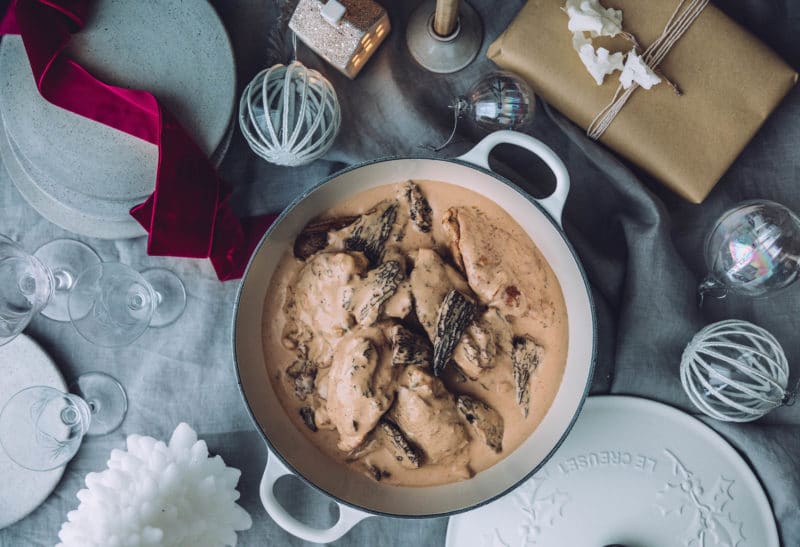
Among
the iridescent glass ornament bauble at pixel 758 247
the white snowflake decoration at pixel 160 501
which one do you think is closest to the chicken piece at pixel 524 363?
the iridescent glass ornament bauble at pixel 758 247

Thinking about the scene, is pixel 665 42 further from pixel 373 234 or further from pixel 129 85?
pixel 129 85

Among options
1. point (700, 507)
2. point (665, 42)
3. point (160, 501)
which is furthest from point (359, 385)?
point (665, 42)

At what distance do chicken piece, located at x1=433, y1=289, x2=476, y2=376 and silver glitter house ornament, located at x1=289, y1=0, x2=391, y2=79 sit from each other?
0.41 m

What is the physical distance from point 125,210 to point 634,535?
0.96 m

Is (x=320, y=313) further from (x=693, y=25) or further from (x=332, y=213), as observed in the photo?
(x=693, y=25)

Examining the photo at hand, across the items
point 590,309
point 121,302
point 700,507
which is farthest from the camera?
point 121,302

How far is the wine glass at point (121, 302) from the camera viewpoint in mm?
1151

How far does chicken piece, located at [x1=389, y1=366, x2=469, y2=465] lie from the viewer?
0.97m

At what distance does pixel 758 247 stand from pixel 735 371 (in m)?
0.20

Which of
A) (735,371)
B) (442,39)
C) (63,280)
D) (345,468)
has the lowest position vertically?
(63,280)

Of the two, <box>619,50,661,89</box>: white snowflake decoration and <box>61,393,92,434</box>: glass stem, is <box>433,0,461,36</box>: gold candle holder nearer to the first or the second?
<box>619,50,661,89</box>: white snowflake decoration

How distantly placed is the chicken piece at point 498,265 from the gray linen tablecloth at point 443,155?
12cm

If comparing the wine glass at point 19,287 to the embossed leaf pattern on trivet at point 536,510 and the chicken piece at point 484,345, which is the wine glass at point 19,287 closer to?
the chicken piece at point 484,345

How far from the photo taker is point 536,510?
1071mm
